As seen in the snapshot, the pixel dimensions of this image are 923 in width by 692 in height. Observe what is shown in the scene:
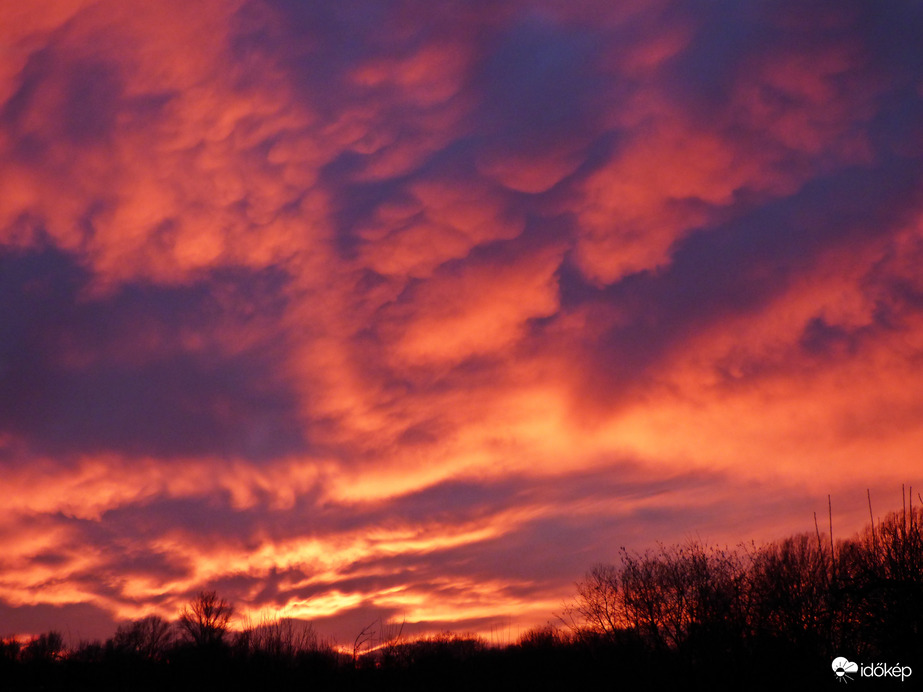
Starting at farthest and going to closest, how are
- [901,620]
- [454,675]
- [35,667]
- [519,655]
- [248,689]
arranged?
[519,655] < [454,675] < [35,667] < [248,689] < [901,620]

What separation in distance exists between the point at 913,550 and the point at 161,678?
45.8 metres

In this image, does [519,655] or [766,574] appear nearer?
[766,574]

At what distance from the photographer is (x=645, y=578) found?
46.6 m

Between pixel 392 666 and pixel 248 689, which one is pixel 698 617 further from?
pixel 248 689

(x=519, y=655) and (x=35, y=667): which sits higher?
(x=35, y=667)

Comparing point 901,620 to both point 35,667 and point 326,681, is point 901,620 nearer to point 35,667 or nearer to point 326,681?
point 326,681

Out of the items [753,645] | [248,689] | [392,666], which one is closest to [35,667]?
[248,689]

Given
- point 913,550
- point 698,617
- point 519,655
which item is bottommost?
point 519,655

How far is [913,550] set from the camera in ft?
83.5

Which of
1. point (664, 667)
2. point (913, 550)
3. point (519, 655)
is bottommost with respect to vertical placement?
point (519, 655)

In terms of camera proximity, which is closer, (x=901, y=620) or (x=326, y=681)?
(x=901, y=620)

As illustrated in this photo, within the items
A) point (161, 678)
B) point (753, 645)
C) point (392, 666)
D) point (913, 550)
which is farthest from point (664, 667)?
point (161, 678)

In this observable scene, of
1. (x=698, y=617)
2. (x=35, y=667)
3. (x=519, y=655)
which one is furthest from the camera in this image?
(x=519, y=655)

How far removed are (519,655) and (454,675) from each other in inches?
869
